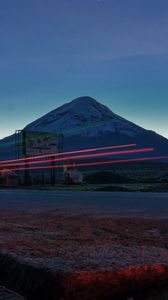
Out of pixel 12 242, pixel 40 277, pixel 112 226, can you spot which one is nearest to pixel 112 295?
pixel 40 277

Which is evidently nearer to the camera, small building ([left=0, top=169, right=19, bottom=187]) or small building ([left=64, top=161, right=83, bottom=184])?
small building ([left=64, top=161, right=83, bottom=184])

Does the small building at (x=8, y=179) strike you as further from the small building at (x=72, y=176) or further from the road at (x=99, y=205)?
the road at (x=99, y=205)

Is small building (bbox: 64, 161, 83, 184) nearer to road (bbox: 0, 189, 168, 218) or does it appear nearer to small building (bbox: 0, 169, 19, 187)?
small building (bbox: 0, 169, 19, 187)

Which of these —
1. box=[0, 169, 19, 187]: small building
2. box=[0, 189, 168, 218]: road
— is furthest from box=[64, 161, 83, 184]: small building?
box=[0, 189, 168, 218]: road

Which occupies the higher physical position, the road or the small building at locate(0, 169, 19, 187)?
the small building at locate(0, 169, 19, 187)

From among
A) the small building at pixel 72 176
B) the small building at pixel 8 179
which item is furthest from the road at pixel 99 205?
the small building at pixel 8 179

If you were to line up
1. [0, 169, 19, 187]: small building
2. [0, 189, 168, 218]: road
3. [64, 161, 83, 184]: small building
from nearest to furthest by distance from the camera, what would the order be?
[0, 189, 168, 218]: road
[64, 161, 83, 184]: small building
[0, 169, 19, 187]: small building

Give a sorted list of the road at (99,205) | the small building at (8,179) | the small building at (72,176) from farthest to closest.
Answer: the small building at (8,179) → the small building at (72,176) → the road at (99,205)

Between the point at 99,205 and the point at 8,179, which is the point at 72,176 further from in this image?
the point at 99,205

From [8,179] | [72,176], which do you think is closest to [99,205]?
[72,176]

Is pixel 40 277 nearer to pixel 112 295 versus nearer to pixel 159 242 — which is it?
pixel 112 295

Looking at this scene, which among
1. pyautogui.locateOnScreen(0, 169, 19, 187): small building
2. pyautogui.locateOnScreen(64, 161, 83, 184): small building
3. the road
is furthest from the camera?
pyautogui.locateOnScreen(0, 169, 19, 187): small building

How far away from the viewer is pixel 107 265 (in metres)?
3.94

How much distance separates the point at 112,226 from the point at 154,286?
5.69m
